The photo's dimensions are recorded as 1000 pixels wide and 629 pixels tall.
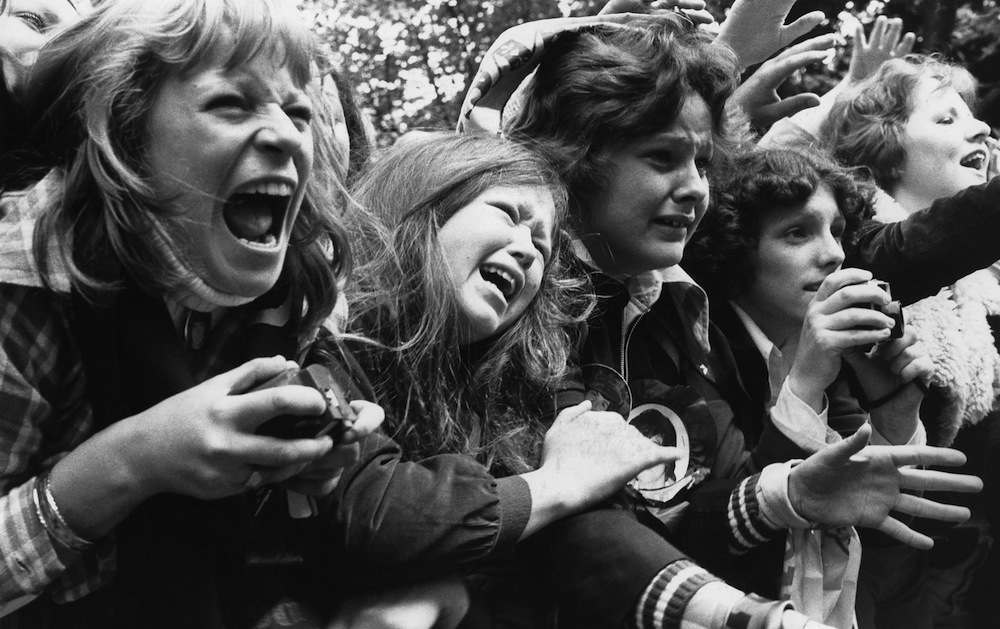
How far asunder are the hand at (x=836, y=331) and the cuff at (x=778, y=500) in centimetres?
24

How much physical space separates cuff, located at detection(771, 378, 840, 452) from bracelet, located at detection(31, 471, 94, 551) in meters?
1.48

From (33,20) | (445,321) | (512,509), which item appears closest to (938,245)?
(445,321)

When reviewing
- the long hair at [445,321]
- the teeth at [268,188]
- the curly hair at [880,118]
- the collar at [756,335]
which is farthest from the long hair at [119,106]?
the curly hair at [880,118]

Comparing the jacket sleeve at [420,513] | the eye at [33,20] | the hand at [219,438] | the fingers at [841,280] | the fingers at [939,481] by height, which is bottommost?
the fingers at [939,481]

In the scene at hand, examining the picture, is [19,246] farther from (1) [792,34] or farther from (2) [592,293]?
(1) [792,34]

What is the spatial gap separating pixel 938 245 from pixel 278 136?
177 cm

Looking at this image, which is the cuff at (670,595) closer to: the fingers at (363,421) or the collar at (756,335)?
the fingers at (363,421)

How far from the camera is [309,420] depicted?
1482 millimetres

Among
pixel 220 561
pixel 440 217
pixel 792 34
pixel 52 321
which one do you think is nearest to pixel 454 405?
pixel 440 217

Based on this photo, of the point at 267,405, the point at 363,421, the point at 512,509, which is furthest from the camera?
the point at 512,509

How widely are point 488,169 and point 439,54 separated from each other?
18.4 ft

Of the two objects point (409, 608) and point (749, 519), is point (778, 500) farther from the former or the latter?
point (409, 608)

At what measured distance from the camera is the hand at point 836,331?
249 cm

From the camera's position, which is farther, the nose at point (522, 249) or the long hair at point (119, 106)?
the nose at point (522, 249)
